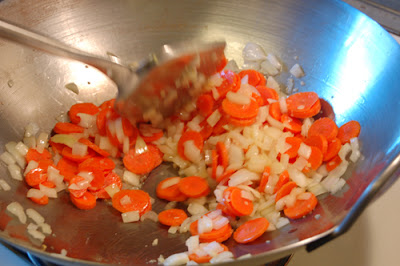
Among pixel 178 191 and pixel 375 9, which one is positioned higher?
pixel 375 9

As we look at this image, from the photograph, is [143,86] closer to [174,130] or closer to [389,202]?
[174,130]

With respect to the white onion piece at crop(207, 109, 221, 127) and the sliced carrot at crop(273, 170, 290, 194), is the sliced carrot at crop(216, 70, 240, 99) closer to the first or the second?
the white onion piece at crop(207, 109, 221, 127)

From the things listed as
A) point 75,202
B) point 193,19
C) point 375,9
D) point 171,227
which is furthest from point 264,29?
point 75,202

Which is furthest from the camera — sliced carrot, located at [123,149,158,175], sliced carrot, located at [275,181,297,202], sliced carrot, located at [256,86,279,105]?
sliced carrot, located at [256,86,279,105]

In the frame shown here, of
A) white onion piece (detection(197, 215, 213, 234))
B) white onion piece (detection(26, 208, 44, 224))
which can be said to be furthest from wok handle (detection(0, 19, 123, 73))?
white onion piece (detection(197, 215, 213, 234))

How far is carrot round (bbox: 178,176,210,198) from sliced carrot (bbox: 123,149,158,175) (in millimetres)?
177

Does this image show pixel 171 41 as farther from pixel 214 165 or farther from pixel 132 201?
pixel 132 201

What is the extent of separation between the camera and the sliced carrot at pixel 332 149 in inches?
61.1

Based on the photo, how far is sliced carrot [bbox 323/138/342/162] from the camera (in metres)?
1.55

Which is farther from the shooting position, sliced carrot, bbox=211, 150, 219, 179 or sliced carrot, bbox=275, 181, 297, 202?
sliced carrot, bbox=211, 150, 219, 179

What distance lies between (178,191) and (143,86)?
1.41 ft

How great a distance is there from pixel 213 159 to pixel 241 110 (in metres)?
0.24

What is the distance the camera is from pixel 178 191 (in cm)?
158

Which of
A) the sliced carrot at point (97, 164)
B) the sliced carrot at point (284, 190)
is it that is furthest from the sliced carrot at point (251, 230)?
the sliced carrot at point (97, 164)
